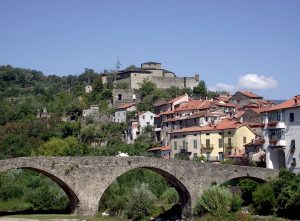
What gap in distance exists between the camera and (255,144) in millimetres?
53781

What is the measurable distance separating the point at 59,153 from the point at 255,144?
2926cm

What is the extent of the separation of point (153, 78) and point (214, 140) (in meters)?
Result: 45.3

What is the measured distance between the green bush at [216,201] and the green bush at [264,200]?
76.6 inches

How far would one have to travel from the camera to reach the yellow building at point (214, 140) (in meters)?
60.4

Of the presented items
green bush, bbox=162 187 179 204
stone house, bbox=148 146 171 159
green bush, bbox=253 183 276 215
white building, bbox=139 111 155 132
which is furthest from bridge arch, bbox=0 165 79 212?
white building, bbox=139 111 155 132

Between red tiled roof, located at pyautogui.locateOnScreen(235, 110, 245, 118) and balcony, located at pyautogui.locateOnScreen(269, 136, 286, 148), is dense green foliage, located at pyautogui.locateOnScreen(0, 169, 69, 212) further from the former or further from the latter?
red tiled roof, located at pyautogui.locateOnScreen(235, 110, 245, 118)

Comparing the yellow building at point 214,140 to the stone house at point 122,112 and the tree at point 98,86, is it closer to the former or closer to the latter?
the stone house at point 122,112

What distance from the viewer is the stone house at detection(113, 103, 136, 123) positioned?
89.9m

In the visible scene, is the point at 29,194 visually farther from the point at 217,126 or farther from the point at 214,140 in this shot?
the point at 217,126

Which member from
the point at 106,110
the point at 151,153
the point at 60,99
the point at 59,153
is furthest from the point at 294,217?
the point at 60,99

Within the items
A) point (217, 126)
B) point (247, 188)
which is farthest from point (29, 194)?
point (217, 126)

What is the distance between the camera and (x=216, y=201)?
41219 millimetres

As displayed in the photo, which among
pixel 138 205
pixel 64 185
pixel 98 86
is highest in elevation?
pixel 98 86

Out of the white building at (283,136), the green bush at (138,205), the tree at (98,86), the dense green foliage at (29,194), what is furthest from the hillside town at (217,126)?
the dense green foliage at (29,194)
